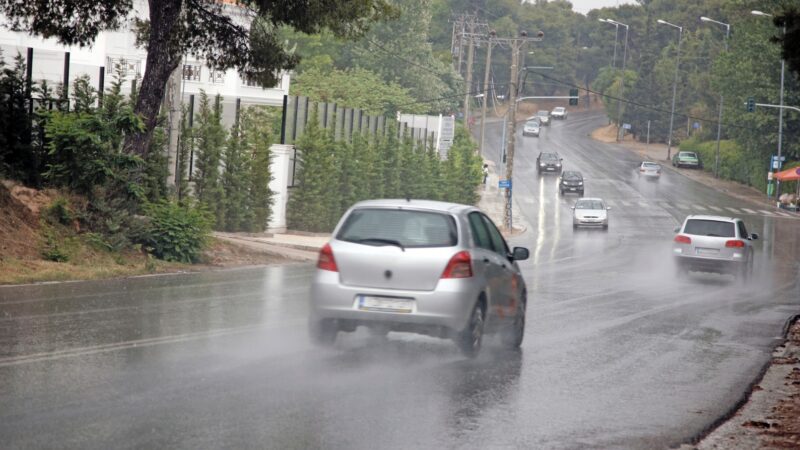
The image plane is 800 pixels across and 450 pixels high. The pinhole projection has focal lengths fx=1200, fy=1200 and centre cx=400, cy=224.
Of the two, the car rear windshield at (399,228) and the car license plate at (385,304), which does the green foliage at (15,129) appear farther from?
the car license plate at (385,304)

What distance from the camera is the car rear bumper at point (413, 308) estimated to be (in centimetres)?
1241

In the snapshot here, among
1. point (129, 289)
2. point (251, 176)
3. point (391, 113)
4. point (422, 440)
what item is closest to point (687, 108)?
point (391, 113)

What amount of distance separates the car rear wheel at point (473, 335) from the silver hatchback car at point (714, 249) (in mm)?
20311

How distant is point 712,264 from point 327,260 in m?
21.2

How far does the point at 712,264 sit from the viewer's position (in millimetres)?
31938

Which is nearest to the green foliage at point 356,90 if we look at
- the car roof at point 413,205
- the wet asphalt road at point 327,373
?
the wet asphalt road at point 327,373

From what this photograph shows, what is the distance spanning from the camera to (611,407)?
10484 millimetres

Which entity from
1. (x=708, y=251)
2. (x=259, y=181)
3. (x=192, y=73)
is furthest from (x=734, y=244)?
Result: (x=192, y=73)

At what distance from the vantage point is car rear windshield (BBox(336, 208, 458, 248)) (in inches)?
501

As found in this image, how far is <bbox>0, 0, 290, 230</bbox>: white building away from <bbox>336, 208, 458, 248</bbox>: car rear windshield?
13174 millimetres

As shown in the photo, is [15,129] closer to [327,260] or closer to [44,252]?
[44,252]

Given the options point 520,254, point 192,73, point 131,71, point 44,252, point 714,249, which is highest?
point 192,73

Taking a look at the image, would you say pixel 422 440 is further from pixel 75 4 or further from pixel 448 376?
pixel 75 4

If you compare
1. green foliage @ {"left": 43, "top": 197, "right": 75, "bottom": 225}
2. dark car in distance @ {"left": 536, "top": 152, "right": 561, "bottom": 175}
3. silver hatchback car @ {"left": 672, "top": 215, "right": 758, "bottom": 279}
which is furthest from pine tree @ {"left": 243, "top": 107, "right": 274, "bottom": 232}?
dark car in distance @ {"left": 536, "top": 152, "right": 561, "bottom": 175}
